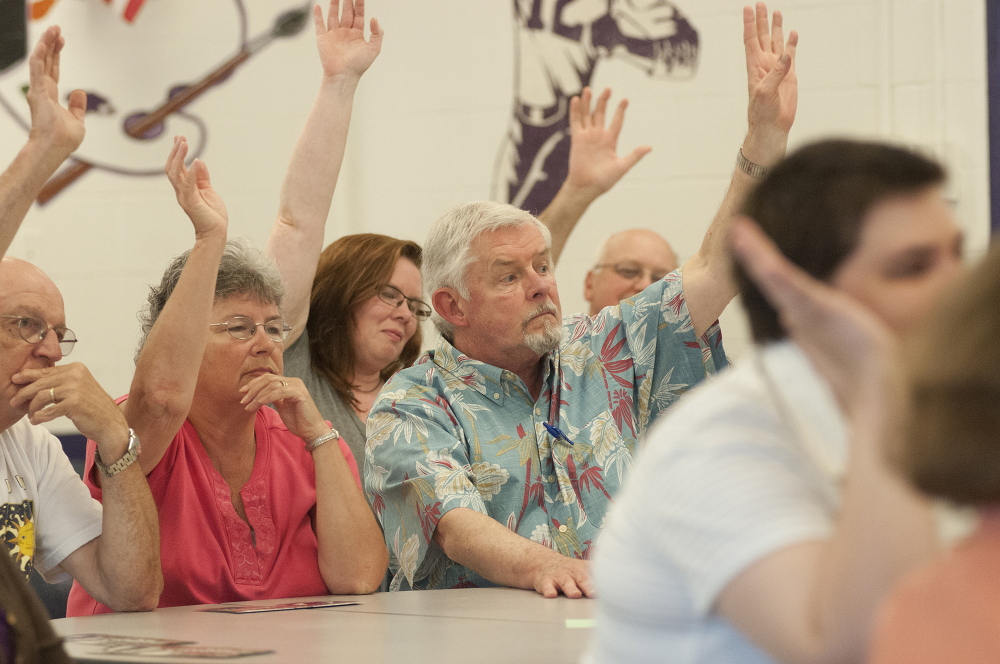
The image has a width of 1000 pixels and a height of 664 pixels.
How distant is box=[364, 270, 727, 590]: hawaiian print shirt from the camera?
6.49 feet

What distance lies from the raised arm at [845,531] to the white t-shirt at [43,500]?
138 centimetres

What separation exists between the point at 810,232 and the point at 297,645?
2.89ft

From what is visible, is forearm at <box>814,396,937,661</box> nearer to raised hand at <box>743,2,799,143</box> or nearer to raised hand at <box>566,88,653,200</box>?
raised hand at <box>743,2,799,143</box>

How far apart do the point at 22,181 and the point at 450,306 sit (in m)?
0.83

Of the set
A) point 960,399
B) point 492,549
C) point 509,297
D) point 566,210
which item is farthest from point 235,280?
point 960,399

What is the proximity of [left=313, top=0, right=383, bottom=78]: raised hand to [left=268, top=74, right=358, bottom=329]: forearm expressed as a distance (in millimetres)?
28

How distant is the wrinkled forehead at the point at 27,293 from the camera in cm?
185

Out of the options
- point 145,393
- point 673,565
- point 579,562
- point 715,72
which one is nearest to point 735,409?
point 673,565

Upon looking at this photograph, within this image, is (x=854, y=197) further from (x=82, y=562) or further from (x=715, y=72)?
(x=715, y=72)

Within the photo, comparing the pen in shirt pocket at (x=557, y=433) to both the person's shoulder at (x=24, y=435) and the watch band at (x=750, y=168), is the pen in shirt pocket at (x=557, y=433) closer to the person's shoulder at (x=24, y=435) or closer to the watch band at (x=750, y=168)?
the watch band at (x=750, y=168)

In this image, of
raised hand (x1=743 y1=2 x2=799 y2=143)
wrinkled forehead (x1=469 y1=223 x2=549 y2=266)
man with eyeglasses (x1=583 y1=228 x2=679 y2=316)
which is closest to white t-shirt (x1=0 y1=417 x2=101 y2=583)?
wrinkled forehead (x1=469 y1=223 x2=549 y2=266)

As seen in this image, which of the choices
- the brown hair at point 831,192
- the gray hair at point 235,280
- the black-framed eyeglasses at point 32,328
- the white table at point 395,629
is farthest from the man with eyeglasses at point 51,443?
the brown hair at point 831,192

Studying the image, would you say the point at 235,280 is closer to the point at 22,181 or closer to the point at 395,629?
the point at 22,181

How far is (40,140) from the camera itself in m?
1.87
